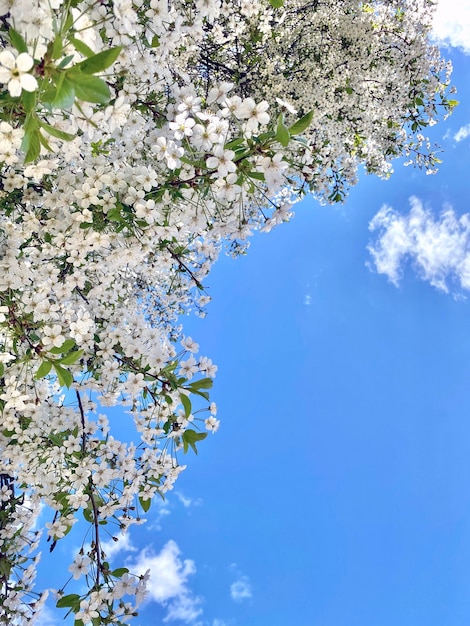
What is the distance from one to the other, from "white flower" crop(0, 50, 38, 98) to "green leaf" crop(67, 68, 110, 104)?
134 millimetres

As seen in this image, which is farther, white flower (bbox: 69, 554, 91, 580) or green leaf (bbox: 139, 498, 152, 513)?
green leaf (bbox: 139, 498, 152, 513)

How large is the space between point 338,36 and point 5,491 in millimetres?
8068

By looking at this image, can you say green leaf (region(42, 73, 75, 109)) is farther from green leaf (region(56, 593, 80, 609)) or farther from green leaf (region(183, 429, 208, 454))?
green leaf (region(56, 593, 80, 609))

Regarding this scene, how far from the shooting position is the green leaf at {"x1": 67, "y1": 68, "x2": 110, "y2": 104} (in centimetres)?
169

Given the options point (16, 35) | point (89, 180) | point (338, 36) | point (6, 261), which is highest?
point (338, 36)

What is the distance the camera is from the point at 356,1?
7.99 meters

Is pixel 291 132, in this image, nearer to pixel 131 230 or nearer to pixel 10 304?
pixel 131 230

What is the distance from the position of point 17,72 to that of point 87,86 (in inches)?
8.9

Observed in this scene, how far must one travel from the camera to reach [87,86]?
67.0 inches

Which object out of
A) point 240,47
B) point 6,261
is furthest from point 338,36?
point 6,261

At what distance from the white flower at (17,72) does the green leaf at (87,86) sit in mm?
134

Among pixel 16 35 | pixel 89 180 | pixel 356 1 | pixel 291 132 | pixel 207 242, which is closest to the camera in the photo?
pixel 16 35

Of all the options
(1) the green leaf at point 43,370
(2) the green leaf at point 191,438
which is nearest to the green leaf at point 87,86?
(1) the green leaf at point 43,370

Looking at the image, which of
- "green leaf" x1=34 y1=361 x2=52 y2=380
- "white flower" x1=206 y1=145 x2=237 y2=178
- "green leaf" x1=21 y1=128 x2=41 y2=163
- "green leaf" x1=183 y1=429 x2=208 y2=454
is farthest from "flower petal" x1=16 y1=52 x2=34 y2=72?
"green leaf" x1=183 y1=429 x2=208 y2=454
